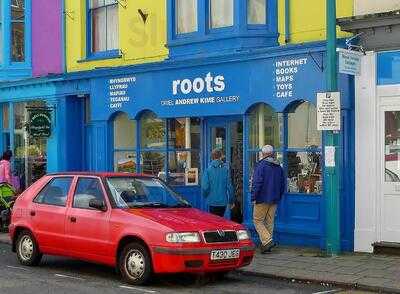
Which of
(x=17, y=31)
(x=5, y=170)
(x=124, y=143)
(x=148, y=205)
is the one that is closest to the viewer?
(x=148, y=205)

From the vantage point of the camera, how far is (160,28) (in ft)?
52.6

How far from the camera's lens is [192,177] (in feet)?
51.8

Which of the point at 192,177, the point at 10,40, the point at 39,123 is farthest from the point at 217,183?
the point at 10,40

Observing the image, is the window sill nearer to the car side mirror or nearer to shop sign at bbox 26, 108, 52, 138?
shop sign at bbox 26, 108, 52, 138

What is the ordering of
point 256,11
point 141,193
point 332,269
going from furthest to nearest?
point 256,11 < point 332,269 < point 141,193

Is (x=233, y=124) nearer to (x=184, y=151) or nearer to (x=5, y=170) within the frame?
(x=184, y=151)

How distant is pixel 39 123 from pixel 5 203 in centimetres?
298

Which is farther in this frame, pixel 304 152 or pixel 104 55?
pixel 104 55

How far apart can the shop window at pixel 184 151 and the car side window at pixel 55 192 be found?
4.79 metres

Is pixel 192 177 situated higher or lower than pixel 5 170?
lower

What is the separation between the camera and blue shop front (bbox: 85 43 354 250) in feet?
42.5

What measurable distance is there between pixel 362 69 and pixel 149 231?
16.8 ft

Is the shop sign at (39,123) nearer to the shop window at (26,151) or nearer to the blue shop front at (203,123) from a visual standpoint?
the blue shop front at (203,123)

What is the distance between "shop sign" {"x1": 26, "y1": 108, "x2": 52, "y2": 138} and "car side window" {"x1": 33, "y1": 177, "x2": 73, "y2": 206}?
6.97 metres
